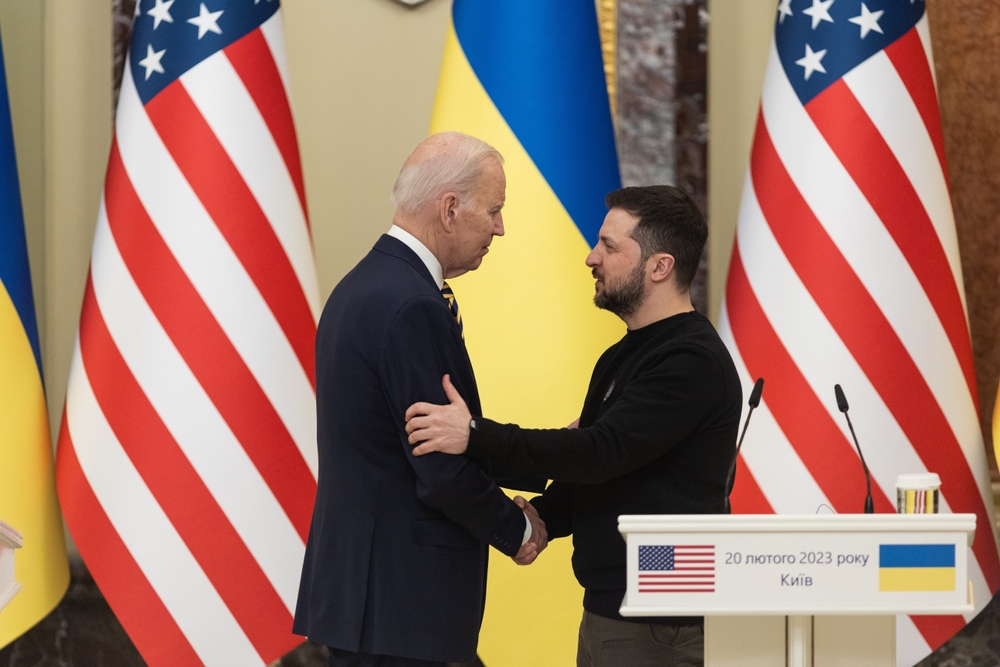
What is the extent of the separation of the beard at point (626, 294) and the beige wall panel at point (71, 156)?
205 cm

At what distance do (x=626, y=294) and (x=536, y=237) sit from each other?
0.81m

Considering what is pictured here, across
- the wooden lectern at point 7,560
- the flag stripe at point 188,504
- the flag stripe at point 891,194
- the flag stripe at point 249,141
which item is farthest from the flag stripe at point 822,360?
the wooden lectern at point 7,560

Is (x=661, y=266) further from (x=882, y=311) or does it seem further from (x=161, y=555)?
(x=161, y=555)

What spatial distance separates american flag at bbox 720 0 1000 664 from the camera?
2592 millimetres

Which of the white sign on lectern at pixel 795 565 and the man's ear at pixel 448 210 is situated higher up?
the man's ear at pixel 448 210

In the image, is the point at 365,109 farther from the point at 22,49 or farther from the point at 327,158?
the point at 22,49

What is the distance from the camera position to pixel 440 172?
6.16 feet

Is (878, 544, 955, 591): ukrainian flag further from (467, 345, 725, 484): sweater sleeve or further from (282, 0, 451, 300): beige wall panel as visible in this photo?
(282, 0, 451, 300): beige wall panel

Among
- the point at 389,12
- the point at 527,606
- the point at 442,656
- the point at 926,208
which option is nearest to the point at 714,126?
the point at 926,208

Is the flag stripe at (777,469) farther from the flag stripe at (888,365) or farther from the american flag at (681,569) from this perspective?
the american flag at (681,569)

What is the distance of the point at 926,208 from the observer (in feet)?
8.68

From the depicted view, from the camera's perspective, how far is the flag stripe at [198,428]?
2.57 m

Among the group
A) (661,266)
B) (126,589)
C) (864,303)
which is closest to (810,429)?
(864,303)

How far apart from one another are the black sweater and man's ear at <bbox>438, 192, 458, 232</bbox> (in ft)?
1.26
